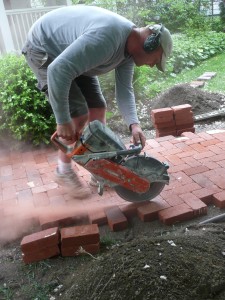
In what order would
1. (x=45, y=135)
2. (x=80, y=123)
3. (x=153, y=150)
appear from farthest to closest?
(x=45, y=135), (x=153, y=150), (x=80, y=123)

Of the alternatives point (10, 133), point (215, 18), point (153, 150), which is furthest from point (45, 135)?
point (215, 18)

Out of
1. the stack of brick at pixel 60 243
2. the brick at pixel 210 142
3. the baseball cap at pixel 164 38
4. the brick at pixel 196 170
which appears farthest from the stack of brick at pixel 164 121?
the stack of brick at pixel 60 243

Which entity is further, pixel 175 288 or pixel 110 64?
pixel 110 64

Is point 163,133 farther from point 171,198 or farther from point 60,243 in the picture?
point 60,243

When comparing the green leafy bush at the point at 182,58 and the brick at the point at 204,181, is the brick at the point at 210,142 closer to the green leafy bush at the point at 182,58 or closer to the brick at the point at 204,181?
the brick at the point at 204,181

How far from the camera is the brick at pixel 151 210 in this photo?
2760 millimetres

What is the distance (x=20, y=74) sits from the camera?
4379mm

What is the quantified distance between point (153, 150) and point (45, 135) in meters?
1.42

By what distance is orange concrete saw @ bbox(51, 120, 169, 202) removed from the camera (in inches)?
98.8

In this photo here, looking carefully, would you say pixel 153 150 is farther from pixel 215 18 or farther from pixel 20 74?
pixel 215 18

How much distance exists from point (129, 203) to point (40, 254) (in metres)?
0.92

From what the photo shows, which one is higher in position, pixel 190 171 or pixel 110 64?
pixel 110 64

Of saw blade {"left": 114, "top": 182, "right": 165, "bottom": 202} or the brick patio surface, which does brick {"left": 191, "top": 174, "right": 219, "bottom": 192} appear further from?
saw blade {"left": 114, "top": 182, "right": 165, "bottom": 202}

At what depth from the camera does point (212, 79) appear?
7.03 m
